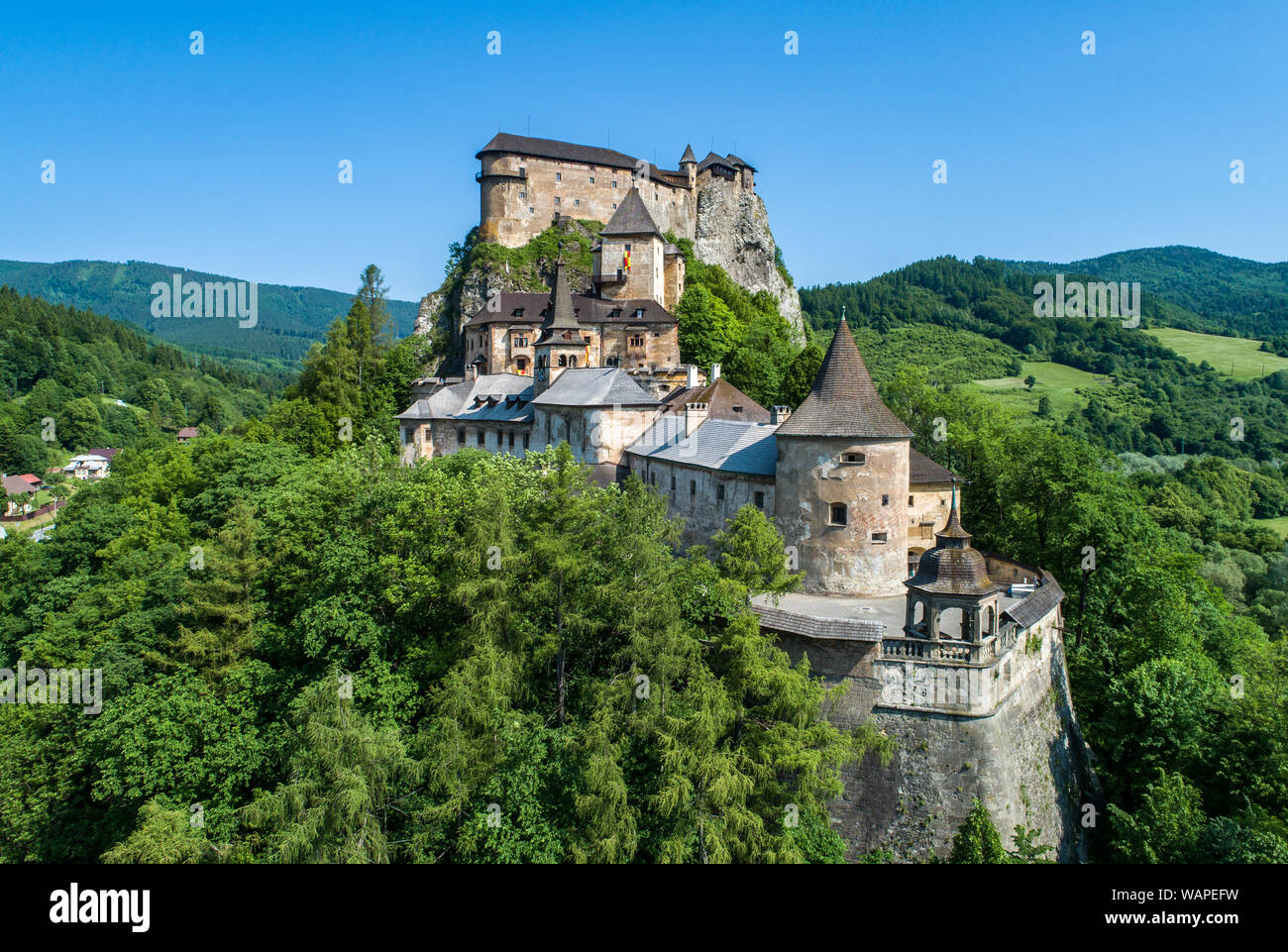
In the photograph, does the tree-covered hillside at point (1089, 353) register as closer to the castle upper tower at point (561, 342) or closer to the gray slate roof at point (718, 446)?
the castle upper tower at point (561, 342)

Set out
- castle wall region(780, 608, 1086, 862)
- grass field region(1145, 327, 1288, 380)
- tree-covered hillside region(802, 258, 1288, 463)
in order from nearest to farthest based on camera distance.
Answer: castle wall region(780, 608, 1086, 862)
tree-covered hillside region(802, 258, 1288, 463)
grass field region(1145, 327, 1288, 380)

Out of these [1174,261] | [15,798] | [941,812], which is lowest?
[15,798]

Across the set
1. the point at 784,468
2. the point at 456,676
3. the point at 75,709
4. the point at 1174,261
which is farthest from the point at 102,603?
the point at 1174,261

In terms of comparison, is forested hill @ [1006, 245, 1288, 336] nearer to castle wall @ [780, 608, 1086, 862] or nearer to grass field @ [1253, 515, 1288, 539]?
grass field @ [1253, 515, 1288, 539]

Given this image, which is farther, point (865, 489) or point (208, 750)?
point (865, 489)

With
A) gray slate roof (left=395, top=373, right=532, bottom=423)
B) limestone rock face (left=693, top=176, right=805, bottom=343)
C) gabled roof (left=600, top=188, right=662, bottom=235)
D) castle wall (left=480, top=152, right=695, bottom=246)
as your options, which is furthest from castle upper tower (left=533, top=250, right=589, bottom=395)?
limestone rock face (left=693, top=176, right=805, bottom=343)

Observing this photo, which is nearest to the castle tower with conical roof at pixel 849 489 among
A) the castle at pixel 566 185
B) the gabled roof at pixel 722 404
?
the gabled roof at pixel 722 404
